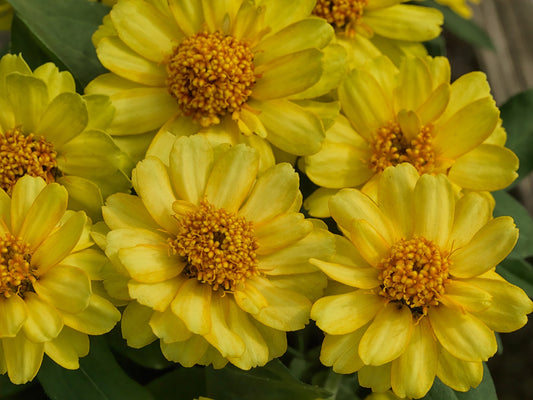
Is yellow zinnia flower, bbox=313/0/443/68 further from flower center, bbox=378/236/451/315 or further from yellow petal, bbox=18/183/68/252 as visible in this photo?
yellow petal, bbox=18/183/68/252

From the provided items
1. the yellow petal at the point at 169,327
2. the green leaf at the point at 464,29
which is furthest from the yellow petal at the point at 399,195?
the green leaf at the point at 464,29

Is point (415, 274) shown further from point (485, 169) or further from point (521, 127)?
point (521, 127)

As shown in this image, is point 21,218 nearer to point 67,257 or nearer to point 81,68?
point 67,257

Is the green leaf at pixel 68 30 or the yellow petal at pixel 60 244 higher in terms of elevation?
the green leaf at pixel 68 30

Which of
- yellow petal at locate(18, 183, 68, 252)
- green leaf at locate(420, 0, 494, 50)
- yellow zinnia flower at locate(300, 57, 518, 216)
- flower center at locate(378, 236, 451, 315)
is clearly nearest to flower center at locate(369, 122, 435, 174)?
yellow zinnia flower at locate(300, 57, 518, 216)

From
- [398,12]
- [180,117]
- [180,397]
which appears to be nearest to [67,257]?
[180,117]

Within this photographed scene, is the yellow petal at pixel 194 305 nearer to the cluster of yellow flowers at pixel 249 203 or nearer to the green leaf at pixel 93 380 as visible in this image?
the cluster of yellow flowers at pixel 249 203
